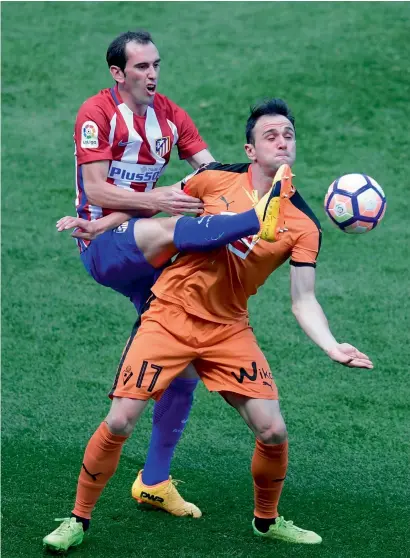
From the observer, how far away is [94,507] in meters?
5.92

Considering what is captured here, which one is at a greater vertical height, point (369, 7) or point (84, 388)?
point (369, 7)

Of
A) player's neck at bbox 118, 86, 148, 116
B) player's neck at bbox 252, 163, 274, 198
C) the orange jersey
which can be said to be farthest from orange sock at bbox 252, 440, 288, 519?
player's neck at bbox 118, 86, 148, 116

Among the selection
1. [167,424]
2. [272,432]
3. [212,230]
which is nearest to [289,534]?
[272,432]

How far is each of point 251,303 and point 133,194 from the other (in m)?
3.29

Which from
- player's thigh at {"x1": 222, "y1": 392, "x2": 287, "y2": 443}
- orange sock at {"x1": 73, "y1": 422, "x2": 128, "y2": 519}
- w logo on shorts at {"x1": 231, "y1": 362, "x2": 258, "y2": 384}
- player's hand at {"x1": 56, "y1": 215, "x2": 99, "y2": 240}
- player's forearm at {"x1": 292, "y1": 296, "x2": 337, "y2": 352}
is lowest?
orange sock at {"x1": 73, "y1": 422, "x2": 128, "y2": 519}

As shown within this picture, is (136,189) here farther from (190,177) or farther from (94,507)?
(94,507)

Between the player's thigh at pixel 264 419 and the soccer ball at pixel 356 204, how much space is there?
1.03 metres

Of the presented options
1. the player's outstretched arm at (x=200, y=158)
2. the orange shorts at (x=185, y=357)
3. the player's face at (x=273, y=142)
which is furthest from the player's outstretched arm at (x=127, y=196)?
the player's outstretched arm at (x=200, y=158)

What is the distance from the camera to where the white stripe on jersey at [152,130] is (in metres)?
6.11

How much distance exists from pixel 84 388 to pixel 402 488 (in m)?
2.46

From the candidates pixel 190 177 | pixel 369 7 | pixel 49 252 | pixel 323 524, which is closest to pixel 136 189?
pixel 190 177

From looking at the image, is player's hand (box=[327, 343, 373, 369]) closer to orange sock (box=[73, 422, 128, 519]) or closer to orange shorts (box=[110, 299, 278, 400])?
orange shorts (box=[110, 299, 278, 400])

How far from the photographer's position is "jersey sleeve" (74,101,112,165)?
5930 mm

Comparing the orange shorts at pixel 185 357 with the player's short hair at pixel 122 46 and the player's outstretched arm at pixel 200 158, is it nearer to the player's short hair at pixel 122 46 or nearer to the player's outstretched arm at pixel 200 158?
the player's outstretched arm at pixel 200 158
